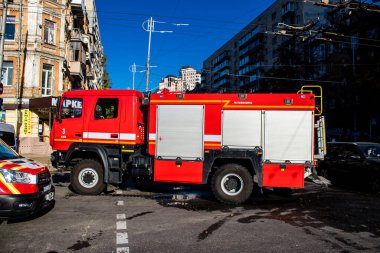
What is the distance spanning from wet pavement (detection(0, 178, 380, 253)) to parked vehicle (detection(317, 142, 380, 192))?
39.3 inches

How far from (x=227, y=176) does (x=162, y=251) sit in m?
4.25

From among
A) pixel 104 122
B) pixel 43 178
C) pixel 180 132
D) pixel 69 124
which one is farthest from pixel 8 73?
pixel 43 178

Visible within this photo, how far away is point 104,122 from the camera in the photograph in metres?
10.4

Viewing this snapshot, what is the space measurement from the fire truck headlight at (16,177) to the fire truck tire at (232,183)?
461 centimetres

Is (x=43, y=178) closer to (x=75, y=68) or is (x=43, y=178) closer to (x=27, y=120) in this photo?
(x=27, y=120)

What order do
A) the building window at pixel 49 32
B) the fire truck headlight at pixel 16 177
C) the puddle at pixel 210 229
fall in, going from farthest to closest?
the building window at pixel 49 32 → the fire truck headlight at pixel 16 177 → the puddle at pixel 210 229

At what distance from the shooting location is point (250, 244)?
5.92 m

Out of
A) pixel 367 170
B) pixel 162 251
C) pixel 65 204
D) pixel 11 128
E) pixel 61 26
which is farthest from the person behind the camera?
pixel 61 26

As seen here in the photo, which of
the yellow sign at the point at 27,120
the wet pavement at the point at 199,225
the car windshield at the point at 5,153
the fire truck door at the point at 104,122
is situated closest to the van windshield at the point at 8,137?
the wet pavement at the point at 199,225

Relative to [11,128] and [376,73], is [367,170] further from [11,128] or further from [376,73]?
[376,73]

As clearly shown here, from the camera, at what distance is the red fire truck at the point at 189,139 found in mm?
9305

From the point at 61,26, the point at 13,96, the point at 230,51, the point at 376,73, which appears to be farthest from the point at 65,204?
the point at 230,51

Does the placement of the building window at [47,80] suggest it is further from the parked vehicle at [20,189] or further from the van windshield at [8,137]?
the parked vehicle at [20,189]

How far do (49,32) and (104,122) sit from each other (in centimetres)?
2216
